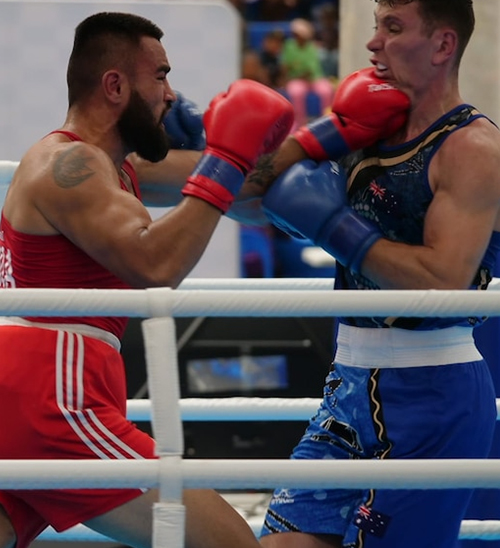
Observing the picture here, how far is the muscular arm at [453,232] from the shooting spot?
6.93ft

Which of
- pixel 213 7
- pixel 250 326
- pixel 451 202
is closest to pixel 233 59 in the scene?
pixel 213 7

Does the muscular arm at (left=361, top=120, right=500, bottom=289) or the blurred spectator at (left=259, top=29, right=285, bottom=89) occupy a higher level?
the blurred spectator at (left=259, top=29, right=285, bottom=89)

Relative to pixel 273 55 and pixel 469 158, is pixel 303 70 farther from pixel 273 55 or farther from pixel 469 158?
pixel 469 158

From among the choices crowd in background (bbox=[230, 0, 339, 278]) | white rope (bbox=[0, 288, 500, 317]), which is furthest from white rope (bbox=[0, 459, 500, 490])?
crowd in background (bbox=[230, 0, 339, 278])

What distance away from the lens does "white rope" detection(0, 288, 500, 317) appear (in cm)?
175

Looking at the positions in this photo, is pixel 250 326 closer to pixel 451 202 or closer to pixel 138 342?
pixel 138 342

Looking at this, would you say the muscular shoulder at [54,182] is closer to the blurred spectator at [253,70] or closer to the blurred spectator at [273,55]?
the blurred spectator at [253,70]

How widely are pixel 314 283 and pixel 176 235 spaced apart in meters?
0.60

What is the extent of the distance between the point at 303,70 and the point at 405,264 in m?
6.05

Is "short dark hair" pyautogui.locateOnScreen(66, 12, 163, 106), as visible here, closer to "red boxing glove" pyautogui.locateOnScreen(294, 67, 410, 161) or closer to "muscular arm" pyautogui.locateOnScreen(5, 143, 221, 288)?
"muscular arm" pyautogui.locateOnScreen(5, 143, 221, 288)

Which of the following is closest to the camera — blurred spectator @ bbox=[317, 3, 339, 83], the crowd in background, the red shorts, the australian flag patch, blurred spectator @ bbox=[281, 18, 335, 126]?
the red shorts

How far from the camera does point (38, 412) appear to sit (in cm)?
208

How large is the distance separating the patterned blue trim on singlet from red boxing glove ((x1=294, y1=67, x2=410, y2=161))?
2.3 inches

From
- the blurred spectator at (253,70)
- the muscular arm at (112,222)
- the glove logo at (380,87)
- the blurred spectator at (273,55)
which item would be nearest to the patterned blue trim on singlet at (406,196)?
the glove logo at (380,87)
